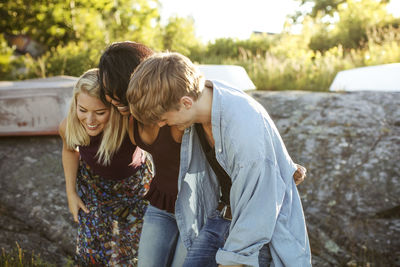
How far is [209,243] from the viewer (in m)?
1.98

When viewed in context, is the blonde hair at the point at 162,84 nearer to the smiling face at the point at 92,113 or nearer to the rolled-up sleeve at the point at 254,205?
the rolled-up sleeve at the point at 254,205

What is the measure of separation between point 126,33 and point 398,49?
19.5 feet

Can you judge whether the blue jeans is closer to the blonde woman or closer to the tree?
the blonde woman

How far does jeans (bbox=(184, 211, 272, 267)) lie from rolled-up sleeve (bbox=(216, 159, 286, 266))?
0.37m

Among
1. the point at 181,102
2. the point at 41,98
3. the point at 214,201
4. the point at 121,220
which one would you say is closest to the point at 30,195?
the point at 41,98

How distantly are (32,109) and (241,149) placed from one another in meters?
3.45

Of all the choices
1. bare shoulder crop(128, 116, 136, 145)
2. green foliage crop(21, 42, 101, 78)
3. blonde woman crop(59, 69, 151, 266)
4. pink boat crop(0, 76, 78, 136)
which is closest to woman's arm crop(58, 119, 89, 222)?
blonde woman crop(59, 69, 151, 266)

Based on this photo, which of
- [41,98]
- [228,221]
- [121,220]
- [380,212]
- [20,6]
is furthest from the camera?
[20,6]

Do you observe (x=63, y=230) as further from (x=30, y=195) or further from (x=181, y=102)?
(x=181, y=102)

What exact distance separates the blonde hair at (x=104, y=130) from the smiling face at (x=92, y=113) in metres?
0.02

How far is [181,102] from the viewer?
1.59 meters

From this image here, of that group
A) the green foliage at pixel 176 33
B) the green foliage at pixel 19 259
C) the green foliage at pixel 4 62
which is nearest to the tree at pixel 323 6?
the green foliage at pixel 176 33

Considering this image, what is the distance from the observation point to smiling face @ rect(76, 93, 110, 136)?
2.29 metres

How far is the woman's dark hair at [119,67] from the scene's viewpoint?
2.00 meters
